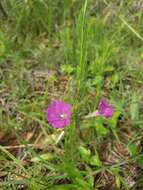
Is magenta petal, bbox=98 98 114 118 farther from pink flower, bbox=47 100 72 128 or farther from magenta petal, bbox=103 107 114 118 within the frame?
pink flower, bbox=47 100 72 128

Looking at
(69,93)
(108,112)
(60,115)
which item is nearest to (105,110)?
(108,112)

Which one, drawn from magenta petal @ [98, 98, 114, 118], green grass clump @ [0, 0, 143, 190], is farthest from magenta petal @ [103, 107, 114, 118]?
green grass clump @ [0, 0, 143, 190]

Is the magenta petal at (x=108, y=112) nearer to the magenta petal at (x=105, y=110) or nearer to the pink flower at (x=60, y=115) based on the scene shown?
the magenta petal at (x=105, y=110)

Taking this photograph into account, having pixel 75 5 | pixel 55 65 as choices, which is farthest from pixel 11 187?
pixel 75 5

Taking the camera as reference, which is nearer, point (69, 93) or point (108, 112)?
point (108, 112)

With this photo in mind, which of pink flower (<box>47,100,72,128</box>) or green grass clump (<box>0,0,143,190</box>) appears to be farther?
green grass clump (<box>0,0,143,190</box>)

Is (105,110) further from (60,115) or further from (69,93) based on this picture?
(69,93)

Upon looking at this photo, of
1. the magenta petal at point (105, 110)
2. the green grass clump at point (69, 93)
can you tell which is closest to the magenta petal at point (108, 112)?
the magenta petal at point (105, 110)

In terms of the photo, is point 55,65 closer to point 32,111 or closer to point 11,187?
point 32,111
